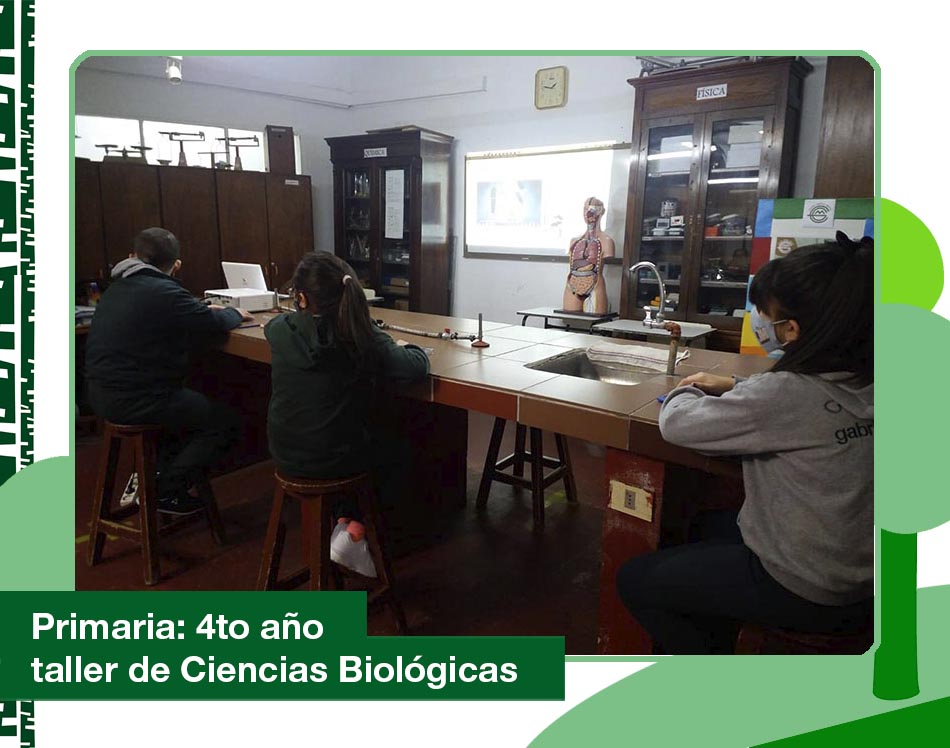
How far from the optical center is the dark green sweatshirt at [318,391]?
182 cm

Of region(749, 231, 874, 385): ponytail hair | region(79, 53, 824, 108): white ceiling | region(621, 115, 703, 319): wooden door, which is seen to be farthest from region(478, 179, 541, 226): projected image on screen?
region(749, 231, 874, 385): ponytail hair

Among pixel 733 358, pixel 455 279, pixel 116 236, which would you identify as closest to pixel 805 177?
pixel 733 358

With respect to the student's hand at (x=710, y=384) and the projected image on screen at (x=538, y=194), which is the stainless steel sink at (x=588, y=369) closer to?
the student's hand at (x=710, y=384)

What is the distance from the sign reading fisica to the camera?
392cm

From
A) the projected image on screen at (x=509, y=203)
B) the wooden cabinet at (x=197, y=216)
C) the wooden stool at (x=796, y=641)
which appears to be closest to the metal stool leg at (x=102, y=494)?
the wooden stool at (x=796, y=641)

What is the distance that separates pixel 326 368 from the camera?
1830 millimetres

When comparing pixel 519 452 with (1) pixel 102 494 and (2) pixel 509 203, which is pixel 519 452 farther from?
(2) pixel 509 203

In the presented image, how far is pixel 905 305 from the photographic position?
1.12 metres

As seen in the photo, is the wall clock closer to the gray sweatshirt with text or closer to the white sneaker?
the white sneaker

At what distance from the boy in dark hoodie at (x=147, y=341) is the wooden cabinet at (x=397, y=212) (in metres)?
3.07

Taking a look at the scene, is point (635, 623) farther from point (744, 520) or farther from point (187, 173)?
point (187, 173)

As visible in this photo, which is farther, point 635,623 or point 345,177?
point 345,177

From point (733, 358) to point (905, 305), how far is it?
1.11 m

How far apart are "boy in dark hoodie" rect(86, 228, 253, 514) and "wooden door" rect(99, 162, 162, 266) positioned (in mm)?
2740
